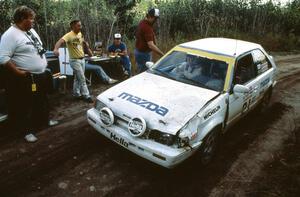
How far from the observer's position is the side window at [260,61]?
5882 millimetres

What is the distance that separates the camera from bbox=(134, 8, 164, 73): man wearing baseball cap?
6559mm

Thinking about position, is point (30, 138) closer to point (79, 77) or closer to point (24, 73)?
point (24, 73)

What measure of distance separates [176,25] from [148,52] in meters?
9.77

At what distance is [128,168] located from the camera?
4.50 meters

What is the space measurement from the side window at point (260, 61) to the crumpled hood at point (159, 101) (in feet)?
5.33

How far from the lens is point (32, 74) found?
192 inches

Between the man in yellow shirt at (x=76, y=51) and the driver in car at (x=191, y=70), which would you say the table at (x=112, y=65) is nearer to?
the man in yellow shirt at (x=76, y=51)

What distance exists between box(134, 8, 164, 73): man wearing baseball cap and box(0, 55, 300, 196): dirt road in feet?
6.92

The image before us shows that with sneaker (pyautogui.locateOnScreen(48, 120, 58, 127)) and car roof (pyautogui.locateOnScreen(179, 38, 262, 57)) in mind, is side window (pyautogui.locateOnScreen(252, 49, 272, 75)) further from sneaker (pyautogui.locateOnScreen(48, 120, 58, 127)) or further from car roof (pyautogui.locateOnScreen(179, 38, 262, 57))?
sneaker (pyautogui.locateOnScreen(48, 120, 58, 127))

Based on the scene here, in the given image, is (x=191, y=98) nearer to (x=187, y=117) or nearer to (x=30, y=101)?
(x=187, y=117)

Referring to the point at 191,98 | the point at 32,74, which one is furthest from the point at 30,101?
the point at 191,98

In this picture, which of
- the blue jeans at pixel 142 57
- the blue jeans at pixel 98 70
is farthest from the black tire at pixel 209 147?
the blue jeans at pixel 98 70

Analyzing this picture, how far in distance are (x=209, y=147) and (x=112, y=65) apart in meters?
5.18

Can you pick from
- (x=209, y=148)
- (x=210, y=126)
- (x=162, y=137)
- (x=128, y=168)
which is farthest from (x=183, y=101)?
(x=128, y=168)
